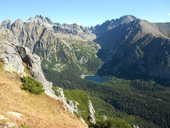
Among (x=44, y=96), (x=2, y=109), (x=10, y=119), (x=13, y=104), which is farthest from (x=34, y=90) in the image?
(x=10, y=119)

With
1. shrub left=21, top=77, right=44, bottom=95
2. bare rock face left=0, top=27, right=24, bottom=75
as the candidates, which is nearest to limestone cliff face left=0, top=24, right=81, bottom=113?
bare rock face left=0, top=27, right=24, bottom=75

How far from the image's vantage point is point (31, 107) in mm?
56906

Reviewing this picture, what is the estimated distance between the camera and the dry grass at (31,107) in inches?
1907

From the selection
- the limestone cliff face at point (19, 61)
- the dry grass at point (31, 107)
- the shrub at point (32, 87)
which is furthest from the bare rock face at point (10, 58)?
the shrub at point (32, 87)

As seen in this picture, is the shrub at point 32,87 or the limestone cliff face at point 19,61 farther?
the limestone cliff face at point 19,61

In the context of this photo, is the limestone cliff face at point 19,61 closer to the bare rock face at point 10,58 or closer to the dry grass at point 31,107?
the bare rock face at point 10,58

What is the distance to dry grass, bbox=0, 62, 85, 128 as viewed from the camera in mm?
48444

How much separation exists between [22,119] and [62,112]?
1794 cm

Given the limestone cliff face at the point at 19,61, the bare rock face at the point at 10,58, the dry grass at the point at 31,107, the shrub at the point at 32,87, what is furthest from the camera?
the limestone cliff face at the point at 19,61

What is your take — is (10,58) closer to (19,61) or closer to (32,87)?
(19,61)

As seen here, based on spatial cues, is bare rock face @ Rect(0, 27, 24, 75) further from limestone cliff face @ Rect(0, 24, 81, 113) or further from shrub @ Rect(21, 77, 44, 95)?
shrub @ Rect(21, 77, 44, 95)

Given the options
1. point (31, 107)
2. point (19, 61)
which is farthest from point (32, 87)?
point (19, 61)

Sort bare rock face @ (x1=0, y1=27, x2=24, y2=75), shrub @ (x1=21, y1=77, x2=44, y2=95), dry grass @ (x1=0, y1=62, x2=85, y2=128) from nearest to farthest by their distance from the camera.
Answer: dry grass @ (x1=0, y1=62, x2=85, y2=128), shrub @ (x1=21, y1=77, x2=44, y2=95), bare rock face @ (x1=0, y1=27, x2=24, y2=75)

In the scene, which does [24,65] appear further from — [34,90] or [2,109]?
[2,109]
